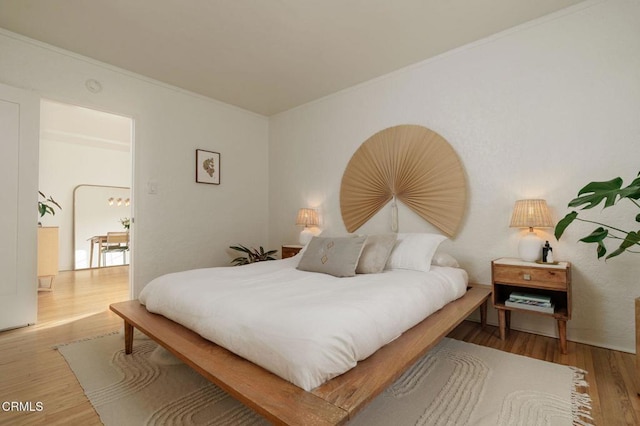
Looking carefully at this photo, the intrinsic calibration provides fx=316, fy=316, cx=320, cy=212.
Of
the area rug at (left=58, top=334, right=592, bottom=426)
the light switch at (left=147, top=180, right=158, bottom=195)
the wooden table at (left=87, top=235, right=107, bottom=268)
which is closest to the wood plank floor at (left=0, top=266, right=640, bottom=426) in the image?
the area rug at (left=58, top=334, right=592, bottom=426)

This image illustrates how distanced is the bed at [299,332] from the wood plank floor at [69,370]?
A: 44 cm

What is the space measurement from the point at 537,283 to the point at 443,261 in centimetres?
67

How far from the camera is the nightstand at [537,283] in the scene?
216cm

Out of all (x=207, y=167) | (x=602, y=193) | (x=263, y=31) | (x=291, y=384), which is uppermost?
(x=263, y=31)

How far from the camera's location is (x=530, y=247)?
2.40m

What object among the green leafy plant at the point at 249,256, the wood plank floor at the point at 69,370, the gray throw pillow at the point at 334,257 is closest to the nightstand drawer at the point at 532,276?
the wood plank floor at the point at 69,370

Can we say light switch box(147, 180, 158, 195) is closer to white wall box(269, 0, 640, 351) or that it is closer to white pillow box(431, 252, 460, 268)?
white wall box(269, 0, 640, 351)

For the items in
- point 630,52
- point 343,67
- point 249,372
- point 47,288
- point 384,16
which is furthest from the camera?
point 47,288

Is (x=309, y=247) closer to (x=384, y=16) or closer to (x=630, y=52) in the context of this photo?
(x=384, y=16)

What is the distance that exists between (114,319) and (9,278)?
898 mm

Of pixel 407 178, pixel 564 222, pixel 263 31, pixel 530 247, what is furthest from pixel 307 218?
pixel 564 222

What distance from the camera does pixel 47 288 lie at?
438 cm

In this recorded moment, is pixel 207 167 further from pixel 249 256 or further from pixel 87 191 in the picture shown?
pixel 87 191

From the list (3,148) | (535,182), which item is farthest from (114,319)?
(535,182)
